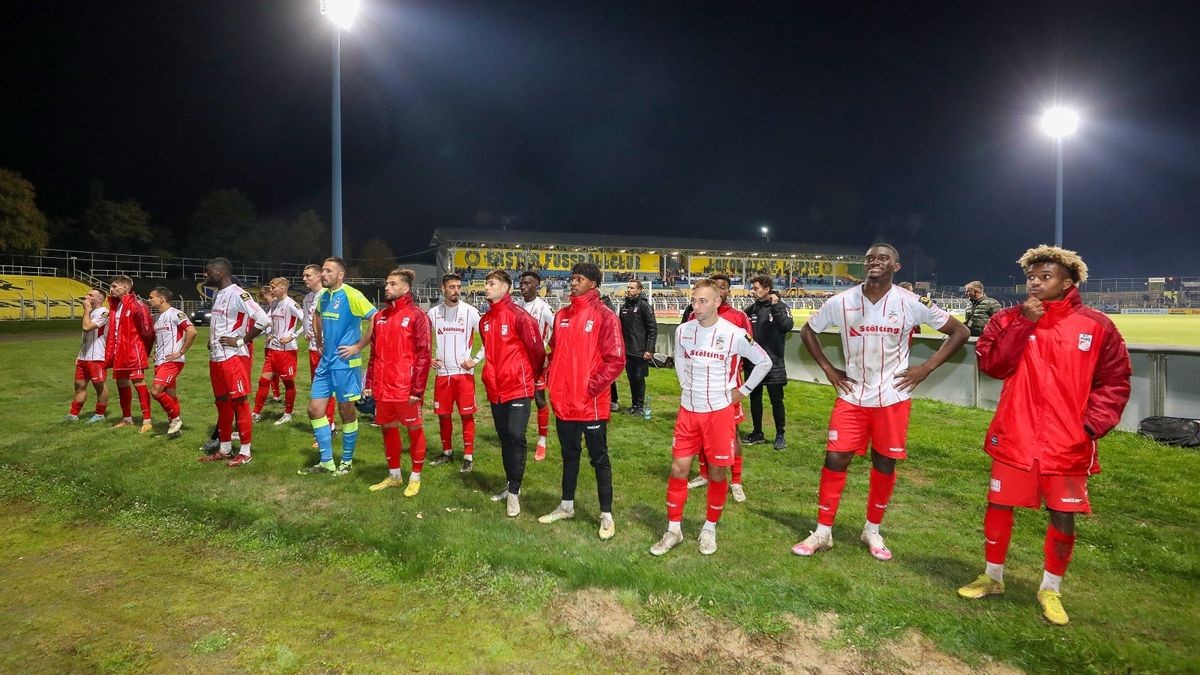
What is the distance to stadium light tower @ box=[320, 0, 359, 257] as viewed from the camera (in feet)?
41.3

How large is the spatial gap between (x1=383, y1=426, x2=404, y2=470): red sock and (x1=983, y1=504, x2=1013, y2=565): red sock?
4822 mm

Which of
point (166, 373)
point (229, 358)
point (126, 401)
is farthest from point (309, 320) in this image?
point (126, 401)

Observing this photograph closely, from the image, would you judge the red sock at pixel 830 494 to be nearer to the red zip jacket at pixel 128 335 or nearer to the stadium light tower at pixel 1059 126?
the red zip jacket at pixel 128 335

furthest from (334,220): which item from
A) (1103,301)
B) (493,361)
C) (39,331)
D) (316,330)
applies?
(1103,301)

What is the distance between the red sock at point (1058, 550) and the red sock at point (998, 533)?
0.21 meters

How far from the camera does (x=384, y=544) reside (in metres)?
4.39

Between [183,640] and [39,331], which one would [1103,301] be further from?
[39,331]

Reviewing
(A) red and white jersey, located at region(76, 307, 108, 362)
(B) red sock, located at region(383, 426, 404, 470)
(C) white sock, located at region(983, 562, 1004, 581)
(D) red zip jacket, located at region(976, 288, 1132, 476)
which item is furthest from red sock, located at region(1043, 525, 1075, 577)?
(A) red and white jersey, located at region(76, 307, 108, 362)

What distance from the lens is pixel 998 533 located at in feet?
12.0

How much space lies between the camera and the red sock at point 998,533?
3656 mm

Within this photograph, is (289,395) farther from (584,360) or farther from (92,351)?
(584,360)

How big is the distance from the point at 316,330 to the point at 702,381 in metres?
4.30

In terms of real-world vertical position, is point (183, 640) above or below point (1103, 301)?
below

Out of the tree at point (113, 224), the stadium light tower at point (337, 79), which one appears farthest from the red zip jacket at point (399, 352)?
the tree at point (113, 224)
